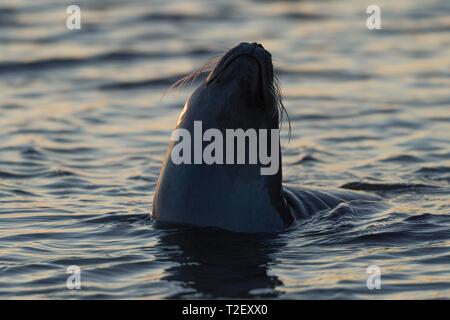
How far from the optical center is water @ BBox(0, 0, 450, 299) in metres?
7.67

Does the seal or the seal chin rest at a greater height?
the seal chin

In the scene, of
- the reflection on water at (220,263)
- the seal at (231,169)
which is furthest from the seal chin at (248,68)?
the reflection on water at (220,263)

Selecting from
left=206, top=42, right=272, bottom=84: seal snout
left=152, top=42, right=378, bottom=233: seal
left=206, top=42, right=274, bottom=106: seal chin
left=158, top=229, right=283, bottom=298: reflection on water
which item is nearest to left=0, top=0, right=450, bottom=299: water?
left=158, top=229, right=283, bottom=298: reflection on water

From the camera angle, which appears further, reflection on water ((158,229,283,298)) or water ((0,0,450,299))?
water ((0,0,450,299))

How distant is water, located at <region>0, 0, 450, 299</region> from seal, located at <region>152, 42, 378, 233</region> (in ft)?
0.52

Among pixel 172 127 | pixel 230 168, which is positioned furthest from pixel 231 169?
pixel 172 127

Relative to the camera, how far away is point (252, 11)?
66.2ft

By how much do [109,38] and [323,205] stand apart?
9499 millimetres

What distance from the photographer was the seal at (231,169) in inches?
319

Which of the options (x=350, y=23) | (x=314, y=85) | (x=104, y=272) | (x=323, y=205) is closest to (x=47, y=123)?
(x=314, y=85)

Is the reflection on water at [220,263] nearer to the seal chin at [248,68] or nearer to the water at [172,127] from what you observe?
the water at [172,127]

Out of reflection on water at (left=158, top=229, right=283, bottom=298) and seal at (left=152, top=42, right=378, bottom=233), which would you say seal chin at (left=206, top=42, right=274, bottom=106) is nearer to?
seal at (left=152, top=42, right=378, bottom=233)

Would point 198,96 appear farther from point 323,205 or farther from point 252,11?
point 252,11

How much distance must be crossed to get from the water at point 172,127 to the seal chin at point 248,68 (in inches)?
42.9
